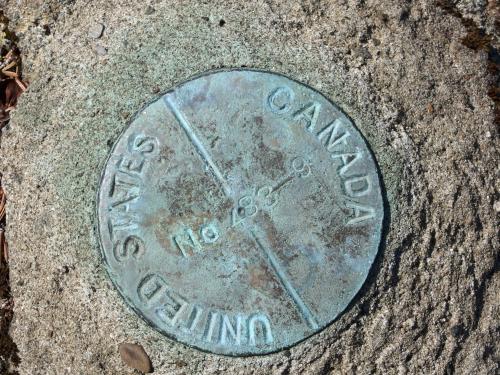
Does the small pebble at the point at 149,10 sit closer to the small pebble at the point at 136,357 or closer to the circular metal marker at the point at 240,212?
the circular metal marker at the point at 240,212

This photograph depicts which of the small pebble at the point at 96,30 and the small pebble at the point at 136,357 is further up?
the small pebble at the point at 96,30

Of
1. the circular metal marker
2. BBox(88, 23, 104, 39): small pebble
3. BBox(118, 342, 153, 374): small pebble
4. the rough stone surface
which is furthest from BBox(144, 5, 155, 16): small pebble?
BBox(118, 342, 153, 374): small pebble

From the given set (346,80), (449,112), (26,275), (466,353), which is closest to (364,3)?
(346,80)

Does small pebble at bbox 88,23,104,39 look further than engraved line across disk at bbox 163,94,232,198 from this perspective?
Yes

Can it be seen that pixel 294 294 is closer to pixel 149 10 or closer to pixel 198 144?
pixel 198 144

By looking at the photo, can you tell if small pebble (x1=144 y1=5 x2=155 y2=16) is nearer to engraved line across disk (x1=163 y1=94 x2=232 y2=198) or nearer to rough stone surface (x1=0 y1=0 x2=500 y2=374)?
rough stone surface (x1=0 y1=0 x2=500 y2=374)

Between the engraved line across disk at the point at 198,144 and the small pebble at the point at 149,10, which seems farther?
the small pebble at the point at 149,10

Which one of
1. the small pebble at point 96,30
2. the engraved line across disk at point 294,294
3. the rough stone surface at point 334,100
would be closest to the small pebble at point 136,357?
the rough stone surface at point 334,100
